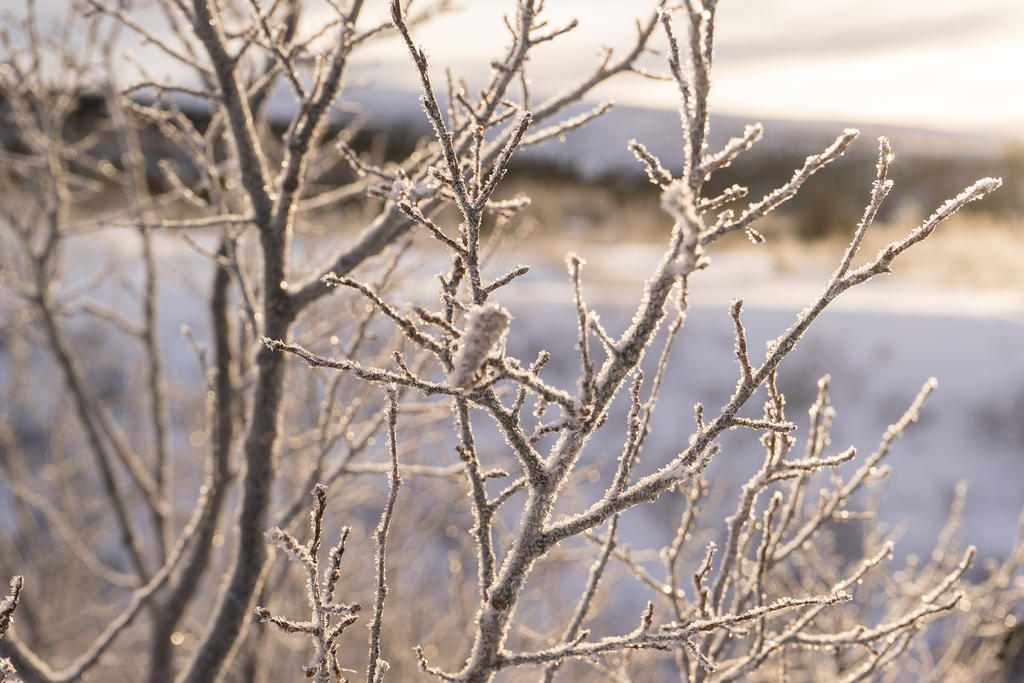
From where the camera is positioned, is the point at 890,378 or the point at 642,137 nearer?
the point at 890,378

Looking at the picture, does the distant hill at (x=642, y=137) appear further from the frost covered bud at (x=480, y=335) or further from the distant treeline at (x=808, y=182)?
the frost covered bud at (x=480, y=335)

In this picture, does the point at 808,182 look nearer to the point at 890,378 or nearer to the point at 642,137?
the point at 642,137

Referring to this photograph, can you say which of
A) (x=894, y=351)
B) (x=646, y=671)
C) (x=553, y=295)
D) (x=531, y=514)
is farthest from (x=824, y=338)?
(x=531, y=514)

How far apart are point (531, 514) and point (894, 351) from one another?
1133 cm

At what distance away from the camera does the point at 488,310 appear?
89cm

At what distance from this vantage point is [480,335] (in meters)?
0.89

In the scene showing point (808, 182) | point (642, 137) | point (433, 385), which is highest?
point (642, 137)

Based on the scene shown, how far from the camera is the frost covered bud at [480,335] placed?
0.89 m

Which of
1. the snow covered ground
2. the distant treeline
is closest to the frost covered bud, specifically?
the snow covered ground

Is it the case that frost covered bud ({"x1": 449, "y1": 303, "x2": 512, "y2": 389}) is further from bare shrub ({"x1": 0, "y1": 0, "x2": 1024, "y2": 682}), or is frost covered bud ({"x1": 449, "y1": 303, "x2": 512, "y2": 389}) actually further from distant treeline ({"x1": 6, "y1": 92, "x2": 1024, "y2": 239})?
distant treeline ({"x1": 6, "y1": 92, "x2": 1024, "y2": 239})

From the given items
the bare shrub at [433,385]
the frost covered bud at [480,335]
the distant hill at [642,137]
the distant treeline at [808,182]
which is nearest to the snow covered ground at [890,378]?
the bare shrub at [433,385]

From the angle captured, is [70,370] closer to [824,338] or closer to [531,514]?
[531,514]

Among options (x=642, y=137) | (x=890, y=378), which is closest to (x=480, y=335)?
(x=890, y=378)

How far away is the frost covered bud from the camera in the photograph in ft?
2.92
